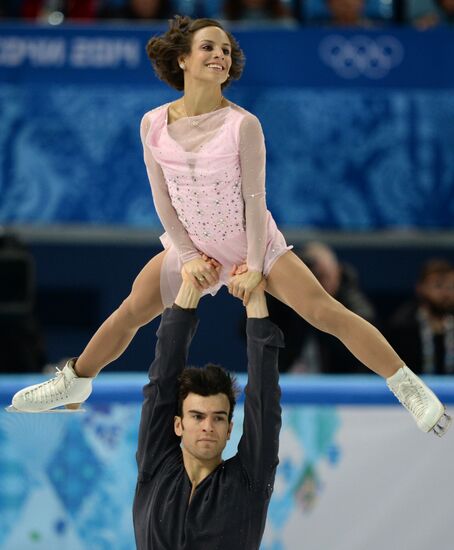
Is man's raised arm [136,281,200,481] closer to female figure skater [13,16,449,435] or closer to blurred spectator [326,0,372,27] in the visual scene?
female figure skater [13,16,449,435]

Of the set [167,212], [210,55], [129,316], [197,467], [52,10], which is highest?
[52,10]

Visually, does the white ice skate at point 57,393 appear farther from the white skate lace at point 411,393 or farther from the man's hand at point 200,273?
the white skate lace at point 411,393

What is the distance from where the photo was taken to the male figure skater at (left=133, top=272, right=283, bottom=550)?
365cm

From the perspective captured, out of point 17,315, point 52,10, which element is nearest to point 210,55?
point 17,315

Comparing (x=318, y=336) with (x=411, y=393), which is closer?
(x=411, y=393)

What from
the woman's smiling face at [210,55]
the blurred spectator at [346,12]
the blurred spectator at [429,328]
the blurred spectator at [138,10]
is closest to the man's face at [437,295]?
the blurred spectator at [429,328]

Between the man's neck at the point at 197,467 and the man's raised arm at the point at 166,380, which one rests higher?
the man's raised arm at the point at 166,380

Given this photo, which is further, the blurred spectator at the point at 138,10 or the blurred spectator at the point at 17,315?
the blurred spectator at the point at 138,10

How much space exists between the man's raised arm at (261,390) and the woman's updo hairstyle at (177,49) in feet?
2.23

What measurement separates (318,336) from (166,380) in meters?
2.49

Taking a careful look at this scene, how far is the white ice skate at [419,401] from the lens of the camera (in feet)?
12.0

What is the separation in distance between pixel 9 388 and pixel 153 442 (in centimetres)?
109

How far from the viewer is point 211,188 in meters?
3.67

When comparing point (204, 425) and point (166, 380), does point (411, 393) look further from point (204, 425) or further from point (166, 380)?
point (166, 380)
